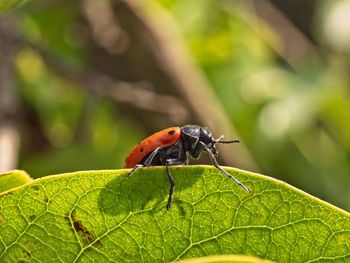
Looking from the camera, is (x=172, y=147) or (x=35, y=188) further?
(x=172, y=147)

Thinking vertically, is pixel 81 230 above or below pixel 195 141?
above

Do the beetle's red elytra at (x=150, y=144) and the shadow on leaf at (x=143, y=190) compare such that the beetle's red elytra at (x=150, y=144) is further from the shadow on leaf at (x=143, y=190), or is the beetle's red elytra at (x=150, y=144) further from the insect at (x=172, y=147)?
the shadow on leaf at (x=143, y=190)

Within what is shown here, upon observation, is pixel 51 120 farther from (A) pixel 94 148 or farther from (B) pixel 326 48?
(B) pixel 326 48

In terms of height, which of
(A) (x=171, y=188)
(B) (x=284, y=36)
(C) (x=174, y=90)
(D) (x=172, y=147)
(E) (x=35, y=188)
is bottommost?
(B) (x=284, y=36)

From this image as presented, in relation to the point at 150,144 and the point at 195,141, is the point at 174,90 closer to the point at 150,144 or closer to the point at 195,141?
the point at 195,141

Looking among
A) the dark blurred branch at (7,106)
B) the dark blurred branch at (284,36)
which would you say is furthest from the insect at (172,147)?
the dark blurred branch at (284,36)

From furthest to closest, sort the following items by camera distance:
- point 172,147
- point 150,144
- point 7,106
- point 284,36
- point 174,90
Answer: point 284,36
point 174,90
point 7,106
point 172,147
point 150,144

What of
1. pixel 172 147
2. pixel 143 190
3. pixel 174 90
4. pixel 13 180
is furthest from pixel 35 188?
pixel 174 90

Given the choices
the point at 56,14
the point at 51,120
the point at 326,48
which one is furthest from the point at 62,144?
the point at 326,48

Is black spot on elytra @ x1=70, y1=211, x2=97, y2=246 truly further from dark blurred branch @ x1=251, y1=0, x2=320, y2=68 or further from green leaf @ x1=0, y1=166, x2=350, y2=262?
dark blurred branch @ x1=251, y1=0, x2=320, y2=68
